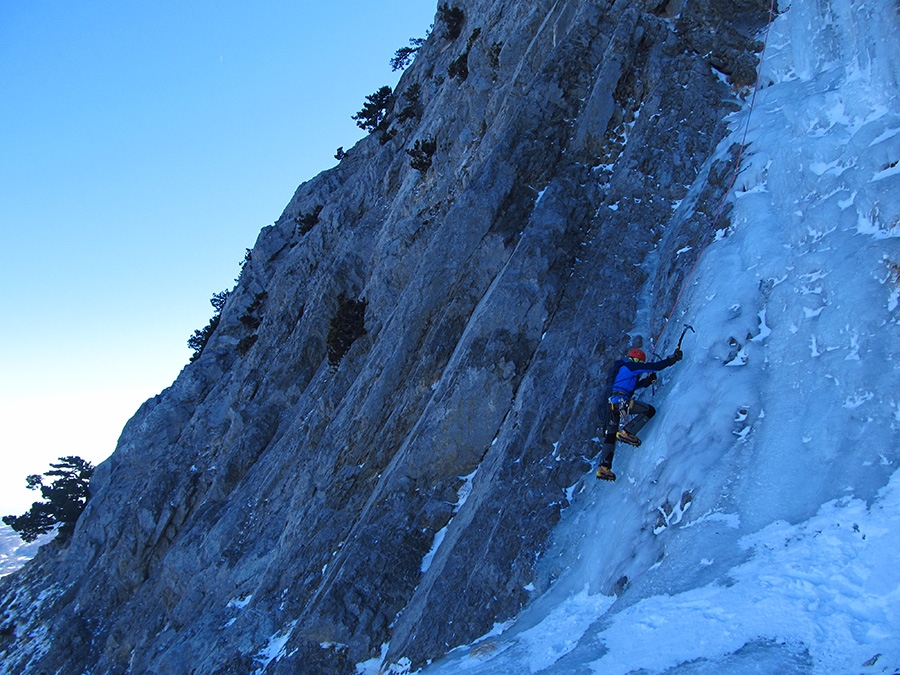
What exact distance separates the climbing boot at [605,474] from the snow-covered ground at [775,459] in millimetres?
228

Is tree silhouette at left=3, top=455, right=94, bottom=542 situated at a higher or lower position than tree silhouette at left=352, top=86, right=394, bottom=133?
lower

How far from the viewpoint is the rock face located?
41.9 ft

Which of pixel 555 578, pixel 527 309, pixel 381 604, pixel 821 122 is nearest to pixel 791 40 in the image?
pixel 821 122

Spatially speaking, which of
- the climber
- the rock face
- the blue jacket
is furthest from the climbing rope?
the blue jacket

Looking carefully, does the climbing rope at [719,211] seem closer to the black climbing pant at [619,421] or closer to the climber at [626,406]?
the climber at [626,406]

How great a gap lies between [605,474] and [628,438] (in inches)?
29.3

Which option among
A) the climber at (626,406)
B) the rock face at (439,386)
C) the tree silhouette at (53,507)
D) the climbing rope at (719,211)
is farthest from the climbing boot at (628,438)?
the tree silhouette at (53,507)

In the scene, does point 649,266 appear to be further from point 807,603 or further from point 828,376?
point 807,603

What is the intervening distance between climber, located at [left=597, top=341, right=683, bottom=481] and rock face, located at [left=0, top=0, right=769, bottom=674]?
41.4 inches

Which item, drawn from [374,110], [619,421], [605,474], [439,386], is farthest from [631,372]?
[374,110]

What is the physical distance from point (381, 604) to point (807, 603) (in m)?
8.41

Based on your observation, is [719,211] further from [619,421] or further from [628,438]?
[628,438]

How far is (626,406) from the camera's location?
1130 cm

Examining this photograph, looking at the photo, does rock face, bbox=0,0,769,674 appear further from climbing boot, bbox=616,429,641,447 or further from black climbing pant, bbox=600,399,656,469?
climbing boot, bbox=616,429,641,447
